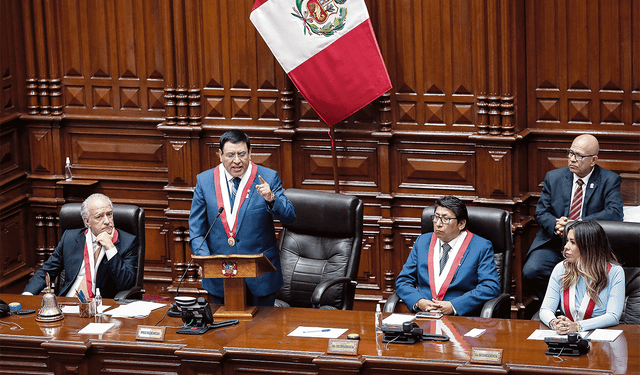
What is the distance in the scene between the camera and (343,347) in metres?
4.10

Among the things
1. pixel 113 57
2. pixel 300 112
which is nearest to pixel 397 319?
pixel 300 112

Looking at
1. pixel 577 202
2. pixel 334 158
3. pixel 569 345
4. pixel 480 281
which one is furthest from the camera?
pixel 334 158

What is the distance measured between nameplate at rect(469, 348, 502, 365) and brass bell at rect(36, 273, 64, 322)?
2.12 meters

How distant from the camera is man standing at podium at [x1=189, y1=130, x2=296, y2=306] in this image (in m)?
4.99

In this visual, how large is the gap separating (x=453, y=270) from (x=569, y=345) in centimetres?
109

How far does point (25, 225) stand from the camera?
738 cm

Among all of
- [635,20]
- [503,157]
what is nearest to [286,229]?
[503,157]

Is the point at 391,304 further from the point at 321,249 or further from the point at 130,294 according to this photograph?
the point at 130,294

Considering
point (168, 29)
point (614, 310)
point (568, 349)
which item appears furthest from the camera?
point (168, 29)

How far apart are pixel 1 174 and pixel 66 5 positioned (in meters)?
1.37

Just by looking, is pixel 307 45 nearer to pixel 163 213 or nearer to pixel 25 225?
pixel 163 213

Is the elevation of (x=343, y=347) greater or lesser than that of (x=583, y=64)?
lesser

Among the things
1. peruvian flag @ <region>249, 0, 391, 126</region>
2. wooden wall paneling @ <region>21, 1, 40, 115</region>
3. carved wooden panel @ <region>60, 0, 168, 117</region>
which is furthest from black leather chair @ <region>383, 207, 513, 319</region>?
wooden wall paneling @ <region>21, 1, 40, 115</region>

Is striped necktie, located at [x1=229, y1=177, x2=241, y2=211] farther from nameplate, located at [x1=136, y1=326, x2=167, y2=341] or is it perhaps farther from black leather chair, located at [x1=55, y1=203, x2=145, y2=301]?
nameplate, located at [x1=136, y1=326, x2=167, y2=341]
